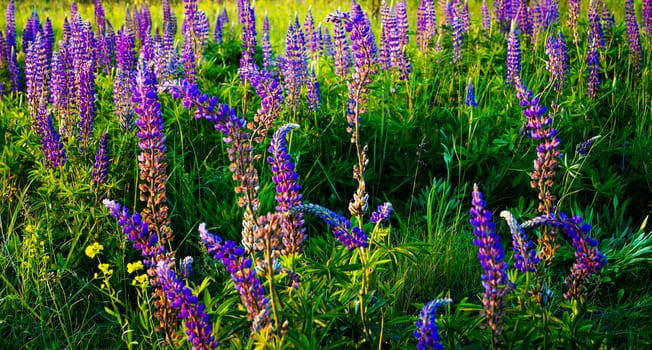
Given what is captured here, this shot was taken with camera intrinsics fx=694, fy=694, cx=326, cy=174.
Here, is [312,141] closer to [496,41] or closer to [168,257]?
[168,257]

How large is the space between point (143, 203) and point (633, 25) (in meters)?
3.61

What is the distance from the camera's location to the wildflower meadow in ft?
6.64

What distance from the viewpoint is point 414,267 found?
9.82 feet

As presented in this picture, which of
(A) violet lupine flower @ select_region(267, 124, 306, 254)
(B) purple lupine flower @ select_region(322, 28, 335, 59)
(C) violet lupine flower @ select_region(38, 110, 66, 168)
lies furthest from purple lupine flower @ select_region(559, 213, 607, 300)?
(B) purple lupine flower @ select_region(322, 28, 335, 59)

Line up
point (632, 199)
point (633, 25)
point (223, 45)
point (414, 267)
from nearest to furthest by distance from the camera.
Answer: point (414, 267) → point (632, 199) → point (633, 25) → point (223, 45)

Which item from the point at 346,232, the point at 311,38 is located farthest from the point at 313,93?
the point at 346,232

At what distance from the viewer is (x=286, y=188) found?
6.95 ft

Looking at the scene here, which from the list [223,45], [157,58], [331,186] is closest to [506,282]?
[331,186]

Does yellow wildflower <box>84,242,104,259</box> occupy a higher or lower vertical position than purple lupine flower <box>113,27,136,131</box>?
lower

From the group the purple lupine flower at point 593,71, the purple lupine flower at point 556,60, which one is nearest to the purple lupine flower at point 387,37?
the purple lupine flower at point 556,60

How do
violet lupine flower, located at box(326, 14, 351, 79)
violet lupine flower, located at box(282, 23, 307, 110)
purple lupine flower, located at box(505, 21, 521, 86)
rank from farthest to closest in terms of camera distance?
purple lupine flower, located at box(505, 21, 521, 86)
violet lupine flower, located at box(326, 14, 351, 79)
violet lupine flower, located at box(282, 23, 307, 110)

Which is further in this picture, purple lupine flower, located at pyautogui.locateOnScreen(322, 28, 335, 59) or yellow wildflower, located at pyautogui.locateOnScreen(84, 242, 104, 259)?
purple lupine flower, located at pyautogui.locateOnScreen(322, 28, 335, 59)

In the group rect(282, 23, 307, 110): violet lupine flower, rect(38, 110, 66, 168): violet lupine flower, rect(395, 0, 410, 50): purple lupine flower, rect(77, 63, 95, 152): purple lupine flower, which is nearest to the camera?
rect(38, 110, 66, 168): violet lupine flower

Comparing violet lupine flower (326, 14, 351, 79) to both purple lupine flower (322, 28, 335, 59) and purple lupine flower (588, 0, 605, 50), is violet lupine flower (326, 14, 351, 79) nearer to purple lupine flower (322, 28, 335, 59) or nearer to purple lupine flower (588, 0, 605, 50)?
purple lupine flower (322, 28, 335, 59)
